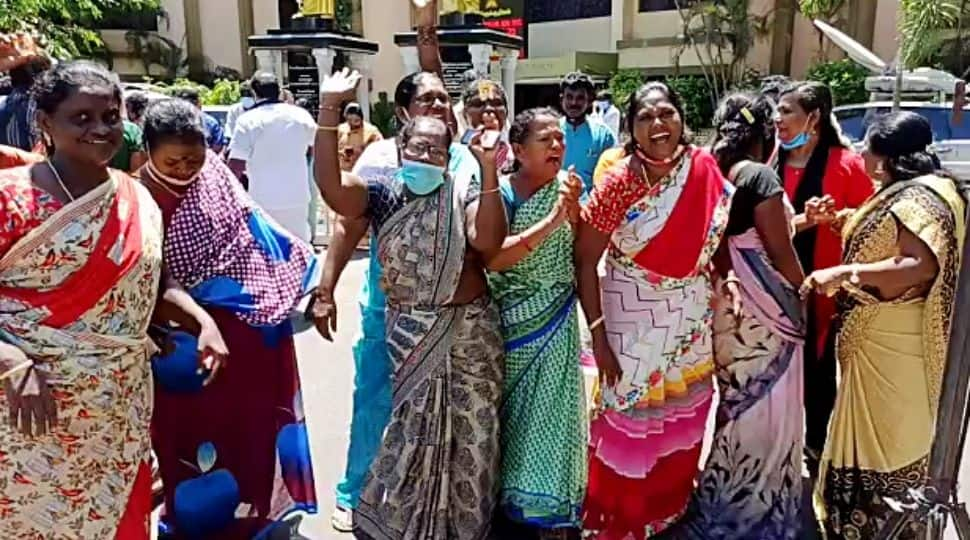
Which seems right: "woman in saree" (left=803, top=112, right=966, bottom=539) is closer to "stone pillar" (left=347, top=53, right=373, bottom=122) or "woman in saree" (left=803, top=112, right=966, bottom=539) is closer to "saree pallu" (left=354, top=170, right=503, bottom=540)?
"saree pallu" (left=354, top=170, right=503, bottom=540)

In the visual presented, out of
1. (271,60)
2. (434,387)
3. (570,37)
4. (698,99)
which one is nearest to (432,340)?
(434,387)

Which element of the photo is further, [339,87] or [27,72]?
[27,72]

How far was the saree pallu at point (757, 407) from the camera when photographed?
9.29ft

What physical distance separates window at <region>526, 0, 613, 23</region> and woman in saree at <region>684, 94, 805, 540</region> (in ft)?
75.7

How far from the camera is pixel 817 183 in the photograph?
3297 millimetres

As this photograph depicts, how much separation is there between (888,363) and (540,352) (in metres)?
1.12

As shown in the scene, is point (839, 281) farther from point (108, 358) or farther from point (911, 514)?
point (108, 358)

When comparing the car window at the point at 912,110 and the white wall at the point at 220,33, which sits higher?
the white wall at the point at 220,33

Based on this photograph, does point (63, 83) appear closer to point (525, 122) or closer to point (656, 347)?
point (525, 122)

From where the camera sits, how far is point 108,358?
205 cm

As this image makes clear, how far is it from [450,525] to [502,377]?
20.4 inches

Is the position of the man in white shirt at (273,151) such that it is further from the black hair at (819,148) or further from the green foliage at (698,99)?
the green foliage at (698,99)

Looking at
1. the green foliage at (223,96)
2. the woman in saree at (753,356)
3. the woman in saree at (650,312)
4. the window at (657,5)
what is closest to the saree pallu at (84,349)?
the woman in saree at (650,312)

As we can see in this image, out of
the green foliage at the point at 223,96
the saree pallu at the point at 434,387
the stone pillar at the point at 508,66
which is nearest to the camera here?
the saree pallu at the point at 434,387
